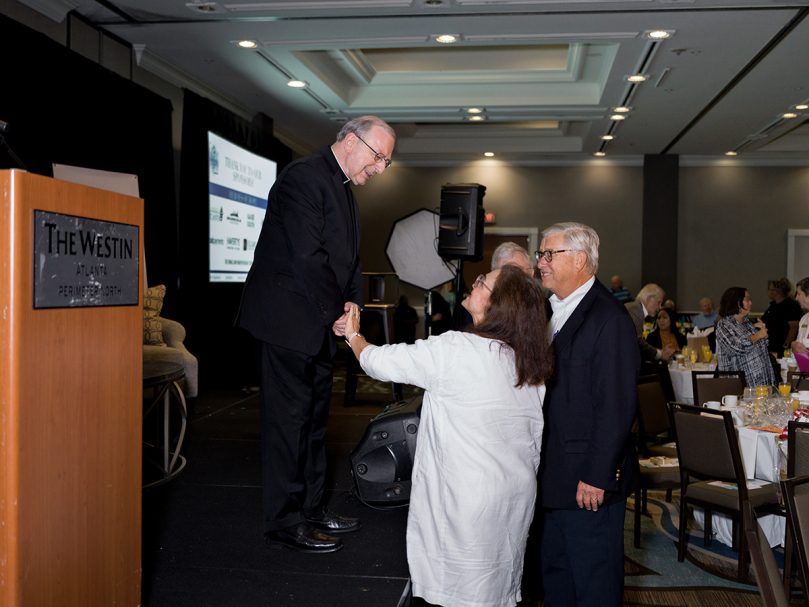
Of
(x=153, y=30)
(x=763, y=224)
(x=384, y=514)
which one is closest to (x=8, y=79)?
(x=153, y=30)

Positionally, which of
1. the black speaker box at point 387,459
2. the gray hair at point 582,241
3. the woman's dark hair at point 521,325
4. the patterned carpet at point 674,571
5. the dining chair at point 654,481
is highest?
the gray hair at point 582,241

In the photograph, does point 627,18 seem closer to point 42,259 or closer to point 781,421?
point 781,421

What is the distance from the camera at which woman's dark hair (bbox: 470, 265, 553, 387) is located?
6.87 ft

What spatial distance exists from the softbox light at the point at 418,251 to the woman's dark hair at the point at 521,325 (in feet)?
21.7

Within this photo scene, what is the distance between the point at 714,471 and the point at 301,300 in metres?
2.28

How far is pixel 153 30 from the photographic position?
21.3 feet

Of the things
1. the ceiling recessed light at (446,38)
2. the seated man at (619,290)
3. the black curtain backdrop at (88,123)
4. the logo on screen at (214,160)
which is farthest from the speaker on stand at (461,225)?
the seated man at (619,290)

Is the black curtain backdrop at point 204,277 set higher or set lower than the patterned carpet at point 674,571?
higher

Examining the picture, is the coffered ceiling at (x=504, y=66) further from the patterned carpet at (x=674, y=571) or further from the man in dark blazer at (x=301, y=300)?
the patterned carpet at (x=674, y=571)

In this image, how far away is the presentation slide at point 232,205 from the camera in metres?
8.02

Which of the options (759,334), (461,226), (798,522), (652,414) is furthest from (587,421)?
(461,226)

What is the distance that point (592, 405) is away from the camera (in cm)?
240

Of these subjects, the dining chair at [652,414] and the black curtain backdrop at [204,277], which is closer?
the dining chair at [652,414]

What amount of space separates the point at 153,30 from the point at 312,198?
4.55 meters
